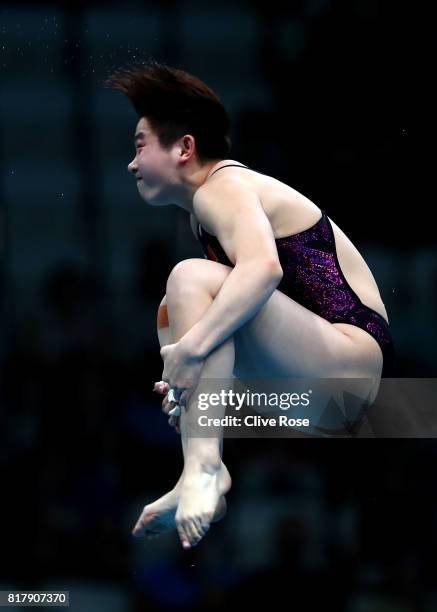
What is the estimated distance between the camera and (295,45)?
4523 millimetres

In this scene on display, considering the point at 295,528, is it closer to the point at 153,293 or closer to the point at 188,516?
the point at 153,293

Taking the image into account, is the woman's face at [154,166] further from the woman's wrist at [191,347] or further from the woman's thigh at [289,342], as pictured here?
the woman's wrist at [191,347]

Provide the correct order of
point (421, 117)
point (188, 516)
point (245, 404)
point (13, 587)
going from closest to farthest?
point (188, 516), point (245, 404), point (13, 587), point (421, 117)

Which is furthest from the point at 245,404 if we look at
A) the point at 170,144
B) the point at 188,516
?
the point at 170,144

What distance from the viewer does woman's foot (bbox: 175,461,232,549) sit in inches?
95.3

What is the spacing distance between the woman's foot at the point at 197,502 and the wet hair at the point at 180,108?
81 centimetres

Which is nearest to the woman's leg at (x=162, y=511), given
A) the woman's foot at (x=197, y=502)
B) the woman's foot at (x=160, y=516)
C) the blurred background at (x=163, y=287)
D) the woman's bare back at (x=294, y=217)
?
the woman's foot at (x=160, y=516)

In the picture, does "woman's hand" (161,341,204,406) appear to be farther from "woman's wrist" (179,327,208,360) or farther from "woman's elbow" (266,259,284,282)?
"woman's elbow" (266,259,284,282)

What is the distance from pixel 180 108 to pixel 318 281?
1.80 feet

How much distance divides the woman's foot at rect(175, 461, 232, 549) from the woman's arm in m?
0.27

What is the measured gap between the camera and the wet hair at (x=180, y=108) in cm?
279

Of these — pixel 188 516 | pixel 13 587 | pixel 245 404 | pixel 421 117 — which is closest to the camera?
pixel 188 516

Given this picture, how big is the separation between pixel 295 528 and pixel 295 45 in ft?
6.23

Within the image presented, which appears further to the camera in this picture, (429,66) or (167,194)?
(429,66)
